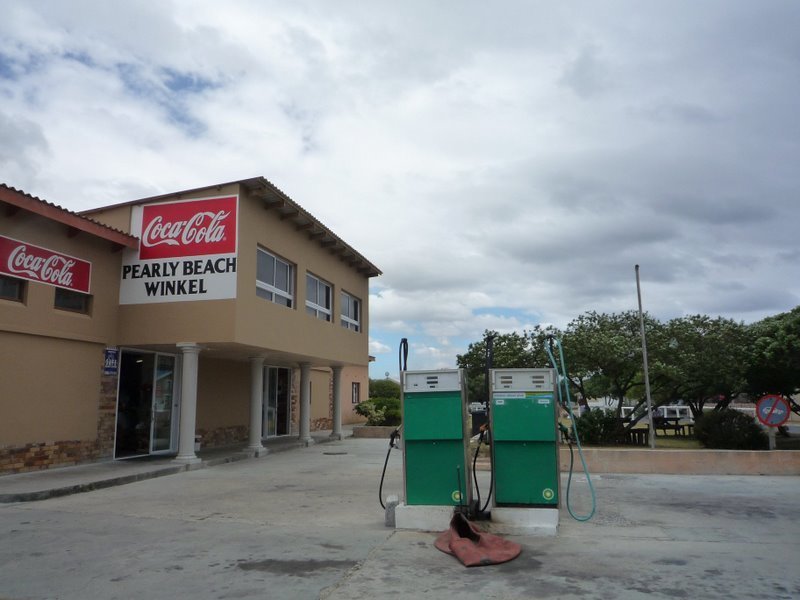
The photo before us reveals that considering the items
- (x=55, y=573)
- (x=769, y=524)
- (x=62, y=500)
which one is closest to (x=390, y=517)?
(x=55, y=573)

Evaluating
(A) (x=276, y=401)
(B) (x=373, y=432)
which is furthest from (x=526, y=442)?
(B) (x=373, y=432)

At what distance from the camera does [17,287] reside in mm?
10875

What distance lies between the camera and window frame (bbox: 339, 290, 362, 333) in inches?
765

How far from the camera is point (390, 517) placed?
7035 millimetres

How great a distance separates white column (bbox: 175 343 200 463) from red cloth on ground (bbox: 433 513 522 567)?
797cm

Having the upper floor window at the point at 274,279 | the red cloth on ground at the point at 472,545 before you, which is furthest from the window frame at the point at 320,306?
the red cloth on ground at the point at 472,545

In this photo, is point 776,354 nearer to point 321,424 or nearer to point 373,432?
point 373,432

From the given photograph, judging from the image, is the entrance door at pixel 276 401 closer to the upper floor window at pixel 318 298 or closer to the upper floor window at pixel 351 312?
the upper floor window at pixel 351 312

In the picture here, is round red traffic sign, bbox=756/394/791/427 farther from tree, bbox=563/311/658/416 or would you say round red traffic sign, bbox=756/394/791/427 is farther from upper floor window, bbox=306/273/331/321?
upper floor window, bbox=306/273/331/321

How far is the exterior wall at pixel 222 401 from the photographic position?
1598 centimetres

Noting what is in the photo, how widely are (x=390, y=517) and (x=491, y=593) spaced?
2536mm

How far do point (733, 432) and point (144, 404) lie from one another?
13944 millimetres

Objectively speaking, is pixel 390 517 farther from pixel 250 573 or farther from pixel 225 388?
pixel 225 388

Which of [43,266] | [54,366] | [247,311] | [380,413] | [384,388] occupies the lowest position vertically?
[380,413]
